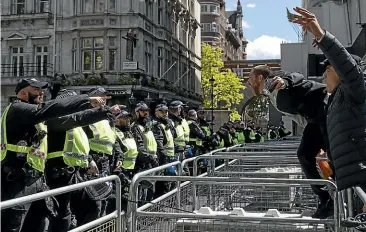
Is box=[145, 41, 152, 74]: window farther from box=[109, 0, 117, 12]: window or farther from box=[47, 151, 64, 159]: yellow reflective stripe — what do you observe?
box=[47, 151, 64, 159]: yellow reflective stripe

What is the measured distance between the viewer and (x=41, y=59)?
1410 inches

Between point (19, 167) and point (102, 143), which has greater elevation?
point (102, 143)

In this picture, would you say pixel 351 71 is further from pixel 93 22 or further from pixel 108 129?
pixel 93 22

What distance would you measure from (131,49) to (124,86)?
2.73m

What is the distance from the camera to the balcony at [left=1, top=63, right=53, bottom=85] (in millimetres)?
35250

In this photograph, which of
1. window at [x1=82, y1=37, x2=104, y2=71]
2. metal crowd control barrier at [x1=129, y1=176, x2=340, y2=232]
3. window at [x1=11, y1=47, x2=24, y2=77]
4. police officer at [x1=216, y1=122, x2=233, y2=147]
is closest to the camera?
metal crowd control barrier at [x1=129, y1=176, x2=340, y2=232]

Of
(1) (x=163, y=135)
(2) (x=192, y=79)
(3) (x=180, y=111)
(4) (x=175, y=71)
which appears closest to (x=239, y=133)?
(3) (x=180, y=111)

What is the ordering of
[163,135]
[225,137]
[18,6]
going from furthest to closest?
[18,6] → [225,137] → [163,135]

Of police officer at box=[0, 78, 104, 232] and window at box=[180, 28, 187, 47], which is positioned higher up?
window at box=[180, 28, 187, 47]

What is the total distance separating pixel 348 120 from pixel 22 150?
10.8ft

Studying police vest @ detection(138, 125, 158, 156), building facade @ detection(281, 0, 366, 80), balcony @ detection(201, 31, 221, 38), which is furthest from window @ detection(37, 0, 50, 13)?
balcony @ detection(201, 31, 221, 38)

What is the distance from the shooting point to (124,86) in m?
33.1

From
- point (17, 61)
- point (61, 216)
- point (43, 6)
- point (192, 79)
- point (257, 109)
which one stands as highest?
point (43, 6)

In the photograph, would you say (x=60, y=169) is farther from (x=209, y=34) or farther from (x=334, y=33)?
(x=209, y=34)
